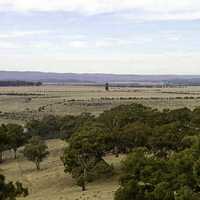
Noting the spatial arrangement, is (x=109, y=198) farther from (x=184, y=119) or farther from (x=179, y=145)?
(x=184, y=119)

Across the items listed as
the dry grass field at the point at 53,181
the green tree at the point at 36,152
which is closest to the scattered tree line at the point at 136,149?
the green tree at the point at 36,152

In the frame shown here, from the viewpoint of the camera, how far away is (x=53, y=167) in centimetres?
5250

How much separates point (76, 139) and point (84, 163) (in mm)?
2052

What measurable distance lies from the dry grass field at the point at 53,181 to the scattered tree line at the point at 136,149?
114cm

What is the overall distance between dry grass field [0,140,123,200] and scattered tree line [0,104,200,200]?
1137 millimetres

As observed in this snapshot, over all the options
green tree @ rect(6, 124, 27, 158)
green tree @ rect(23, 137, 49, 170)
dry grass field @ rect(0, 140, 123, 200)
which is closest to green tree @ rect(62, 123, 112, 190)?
dry grass field @ rect(0, 140, 123, 200)

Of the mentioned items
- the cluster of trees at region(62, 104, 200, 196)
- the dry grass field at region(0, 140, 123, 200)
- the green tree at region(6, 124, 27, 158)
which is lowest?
the dry grass field at region(0, 140, 123, 200)

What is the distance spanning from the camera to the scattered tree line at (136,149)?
83.5 ft

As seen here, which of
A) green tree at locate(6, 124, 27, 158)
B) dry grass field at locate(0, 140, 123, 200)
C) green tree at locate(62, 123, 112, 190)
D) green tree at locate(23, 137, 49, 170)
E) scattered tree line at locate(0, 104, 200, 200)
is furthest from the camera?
green tree at locate(6, 124, 27, 158)

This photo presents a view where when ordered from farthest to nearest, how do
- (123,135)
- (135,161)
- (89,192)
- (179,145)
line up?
(123,135)
(179,145)
(89,192)
(135,161)

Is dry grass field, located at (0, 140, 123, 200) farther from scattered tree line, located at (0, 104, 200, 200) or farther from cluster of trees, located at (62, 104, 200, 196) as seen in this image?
cluster of trees, located at (62, 104, 200, 196)

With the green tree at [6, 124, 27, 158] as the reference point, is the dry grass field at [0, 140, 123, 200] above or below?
below

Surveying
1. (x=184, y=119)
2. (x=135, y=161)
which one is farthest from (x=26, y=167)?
(x=135, y=161)

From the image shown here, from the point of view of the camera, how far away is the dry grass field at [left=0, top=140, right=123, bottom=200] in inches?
1474
